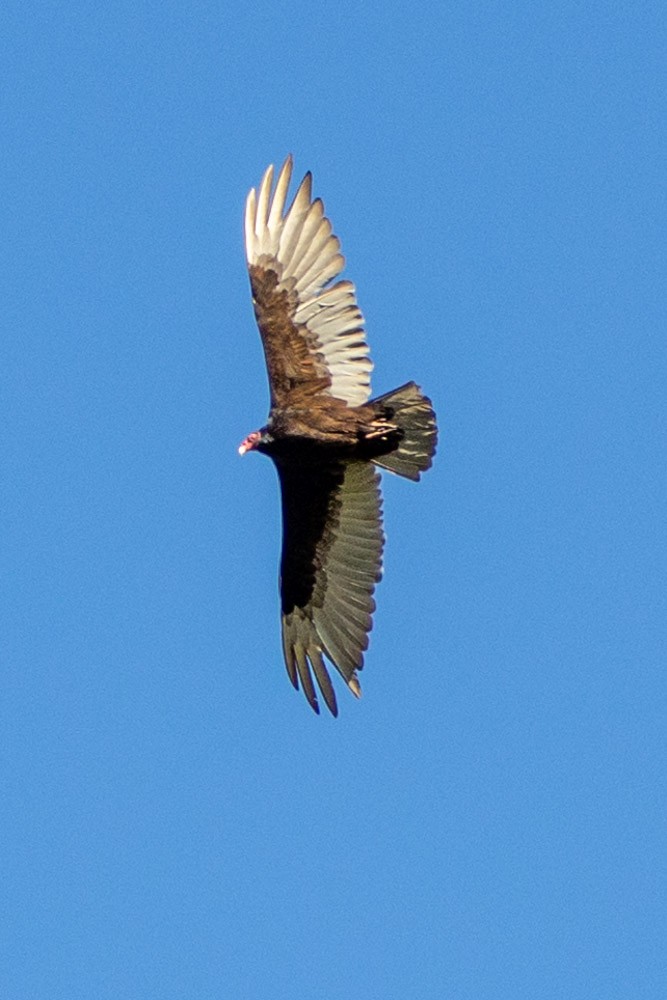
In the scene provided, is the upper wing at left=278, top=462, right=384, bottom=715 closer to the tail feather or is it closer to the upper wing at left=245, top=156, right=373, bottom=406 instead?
the tail feather

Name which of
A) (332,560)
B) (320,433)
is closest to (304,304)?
(320,433)

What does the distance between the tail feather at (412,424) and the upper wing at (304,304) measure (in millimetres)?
289

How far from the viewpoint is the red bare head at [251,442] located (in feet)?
47.4

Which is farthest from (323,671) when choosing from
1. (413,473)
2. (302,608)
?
(413,473)

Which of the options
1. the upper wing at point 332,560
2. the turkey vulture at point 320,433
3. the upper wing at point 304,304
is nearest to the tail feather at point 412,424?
the turkey vulture at point 320,433

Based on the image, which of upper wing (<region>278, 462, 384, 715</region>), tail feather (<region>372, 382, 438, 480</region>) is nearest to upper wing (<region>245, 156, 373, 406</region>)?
tail feather (<region>372, 382, 438, 480</region>)

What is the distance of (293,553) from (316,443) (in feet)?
4.08

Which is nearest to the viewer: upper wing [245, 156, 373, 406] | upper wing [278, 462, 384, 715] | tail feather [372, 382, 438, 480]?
tail feather [372, 382, 438, 480]

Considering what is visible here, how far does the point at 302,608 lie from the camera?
1538cm

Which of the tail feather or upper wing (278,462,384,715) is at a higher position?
the tail feather

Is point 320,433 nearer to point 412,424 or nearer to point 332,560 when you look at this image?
point 412,424

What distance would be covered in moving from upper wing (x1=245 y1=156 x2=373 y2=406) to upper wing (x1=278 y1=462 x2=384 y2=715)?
26.6 inches

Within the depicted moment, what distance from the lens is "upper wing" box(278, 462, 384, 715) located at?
15.0 metres

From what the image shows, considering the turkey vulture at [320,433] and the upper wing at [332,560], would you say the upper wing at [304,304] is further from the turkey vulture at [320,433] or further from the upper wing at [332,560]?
the upper wing at [332,560]
